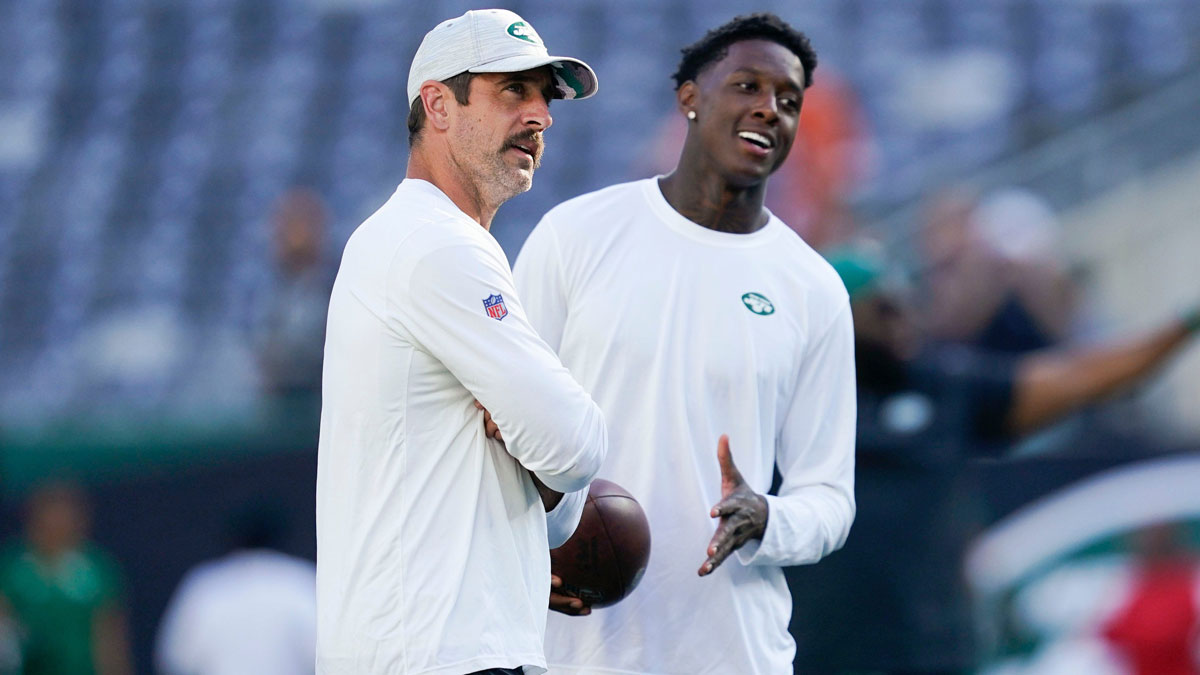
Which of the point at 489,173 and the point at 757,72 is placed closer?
the point at 489,173

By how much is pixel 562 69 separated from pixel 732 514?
1100mm

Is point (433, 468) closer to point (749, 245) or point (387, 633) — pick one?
point (387, 633)

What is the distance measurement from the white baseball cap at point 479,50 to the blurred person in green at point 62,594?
244 inches

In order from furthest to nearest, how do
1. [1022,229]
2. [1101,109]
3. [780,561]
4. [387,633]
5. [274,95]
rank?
[274,95]
[1101,109]
[1022,229]
[780,561]
[387,633]

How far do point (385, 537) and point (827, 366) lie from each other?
1.53 metres

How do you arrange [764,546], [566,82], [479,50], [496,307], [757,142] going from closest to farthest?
1. [496,307]
2. [479,50]
3. [566,82]
4. [764,546]
5. [757,142]

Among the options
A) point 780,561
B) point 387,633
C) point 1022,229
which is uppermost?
point 1022,229

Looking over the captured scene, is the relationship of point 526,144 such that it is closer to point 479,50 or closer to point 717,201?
point 479,50

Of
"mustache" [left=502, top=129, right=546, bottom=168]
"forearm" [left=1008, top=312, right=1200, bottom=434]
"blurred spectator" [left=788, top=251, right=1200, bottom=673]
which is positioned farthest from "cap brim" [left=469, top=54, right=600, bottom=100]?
"forearm" [left=1008, top=312, right=1200, bottom=434]

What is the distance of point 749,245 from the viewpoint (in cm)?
413

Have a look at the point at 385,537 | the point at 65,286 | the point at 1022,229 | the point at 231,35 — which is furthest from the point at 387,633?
the point at 231,35

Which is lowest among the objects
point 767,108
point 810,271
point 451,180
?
point 451,180

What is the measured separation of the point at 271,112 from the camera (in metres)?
16.5

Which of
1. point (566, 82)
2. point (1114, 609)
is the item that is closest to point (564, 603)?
point (566, 82)
